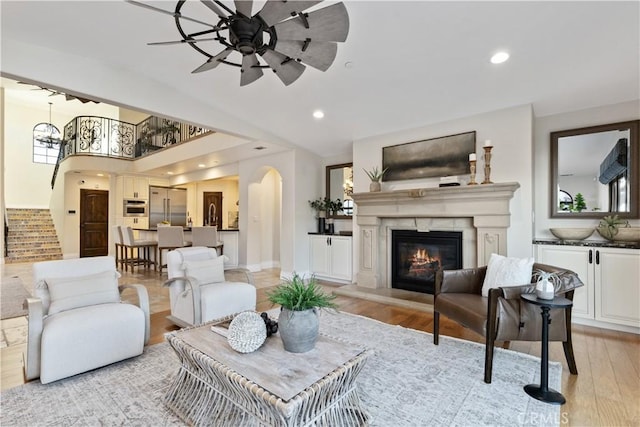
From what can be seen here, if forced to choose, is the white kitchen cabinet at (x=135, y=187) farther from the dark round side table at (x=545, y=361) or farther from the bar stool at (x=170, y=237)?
the dark round side table at (x=545, y=361)

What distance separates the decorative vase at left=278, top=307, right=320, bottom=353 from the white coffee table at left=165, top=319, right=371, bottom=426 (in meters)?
0.05

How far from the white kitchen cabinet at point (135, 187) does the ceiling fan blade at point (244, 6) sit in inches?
374

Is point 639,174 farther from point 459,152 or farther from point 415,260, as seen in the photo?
point 415,260

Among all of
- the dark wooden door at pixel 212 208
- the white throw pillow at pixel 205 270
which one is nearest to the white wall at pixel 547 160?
the white throw pillow at pixel 205 270

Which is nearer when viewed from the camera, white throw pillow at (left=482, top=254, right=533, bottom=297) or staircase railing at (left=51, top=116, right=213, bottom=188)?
white throw pillow at (left=482, top=254, right=533, bottom=297)

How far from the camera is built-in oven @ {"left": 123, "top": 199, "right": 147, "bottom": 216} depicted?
31.2 feet

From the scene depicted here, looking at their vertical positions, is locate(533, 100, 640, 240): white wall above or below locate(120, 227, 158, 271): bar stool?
above

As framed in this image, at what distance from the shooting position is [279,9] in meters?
1.69

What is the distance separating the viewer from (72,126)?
9516mm

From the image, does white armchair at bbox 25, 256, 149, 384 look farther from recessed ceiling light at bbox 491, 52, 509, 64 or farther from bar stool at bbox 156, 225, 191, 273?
recessed ceiling light at bbox 491, 52, 509, 64

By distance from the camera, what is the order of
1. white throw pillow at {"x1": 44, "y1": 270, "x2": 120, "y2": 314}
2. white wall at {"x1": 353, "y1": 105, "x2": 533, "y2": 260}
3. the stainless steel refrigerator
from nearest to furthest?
white throw pillow at {"x1": 44, "y1": 270, "x2": 120, "y2": 314} < white wall at {"x1": 353, "y1": 105, "x2": 533, "y2": 260} < the stainless steel refrigerator

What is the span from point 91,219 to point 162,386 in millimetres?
10013

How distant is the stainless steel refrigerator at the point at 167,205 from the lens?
961cm

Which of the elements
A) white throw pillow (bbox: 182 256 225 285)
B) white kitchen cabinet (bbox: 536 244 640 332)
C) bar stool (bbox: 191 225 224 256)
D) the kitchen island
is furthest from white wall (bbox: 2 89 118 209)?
white kitchen cabinet (bbox: 536 244 640 332)
